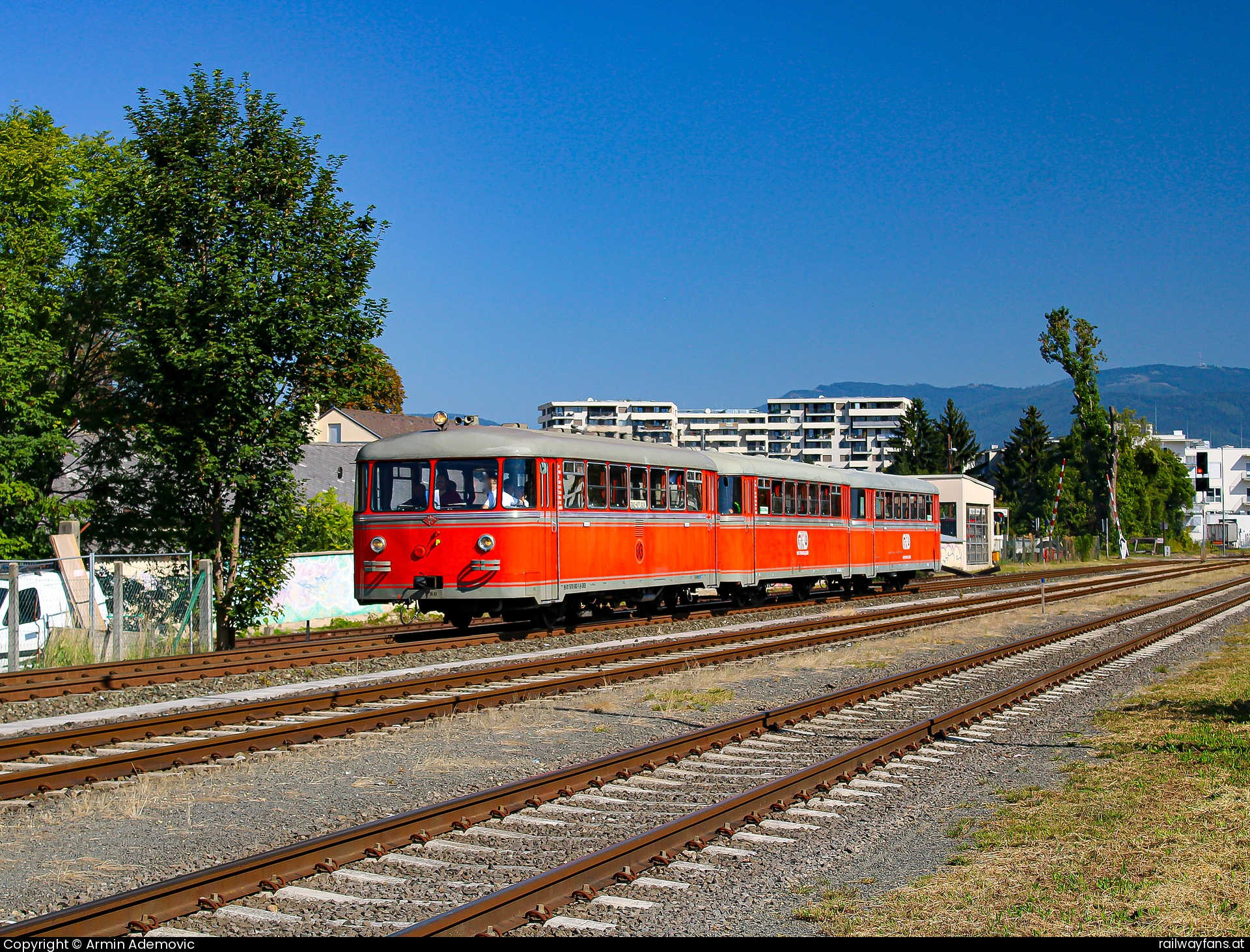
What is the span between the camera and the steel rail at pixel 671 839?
5781 millimetres

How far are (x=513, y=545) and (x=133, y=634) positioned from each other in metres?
6.34

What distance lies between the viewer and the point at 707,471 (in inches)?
993

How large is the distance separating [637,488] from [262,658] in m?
7.83

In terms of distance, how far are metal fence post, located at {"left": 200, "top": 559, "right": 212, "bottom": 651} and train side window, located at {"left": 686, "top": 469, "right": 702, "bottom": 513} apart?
9.32 m

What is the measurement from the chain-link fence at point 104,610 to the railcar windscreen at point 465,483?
457cm

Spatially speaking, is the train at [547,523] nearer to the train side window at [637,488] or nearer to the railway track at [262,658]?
the train side window at [637,488]

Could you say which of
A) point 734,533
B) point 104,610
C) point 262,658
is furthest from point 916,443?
point 262,658

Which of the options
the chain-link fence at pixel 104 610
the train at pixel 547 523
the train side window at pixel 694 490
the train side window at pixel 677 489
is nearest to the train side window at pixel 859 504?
the train at pixel 547 523

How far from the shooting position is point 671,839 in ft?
24.1

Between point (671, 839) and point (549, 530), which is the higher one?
point (549, 530)

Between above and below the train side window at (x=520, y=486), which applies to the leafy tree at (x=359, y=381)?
above

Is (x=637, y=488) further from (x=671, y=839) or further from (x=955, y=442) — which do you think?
(x=955, y=442)

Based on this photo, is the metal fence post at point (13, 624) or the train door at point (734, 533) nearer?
the metal fence post at point (13, 624)

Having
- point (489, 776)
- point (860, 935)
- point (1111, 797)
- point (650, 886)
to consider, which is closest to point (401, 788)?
point (489, 776)
